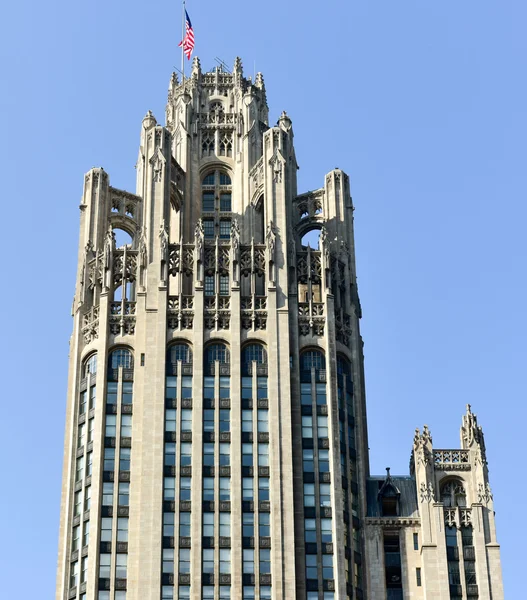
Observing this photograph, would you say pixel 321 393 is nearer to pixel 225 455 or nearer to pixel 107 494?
pixel 225 455

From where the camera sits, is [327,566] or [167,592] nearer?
[167,592]

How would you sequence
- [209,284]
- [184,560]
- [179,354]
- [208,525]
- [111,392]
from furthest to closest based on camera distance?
1. [209,284]
2. [179,354]
3. [111,392]
4. [208,525]
5. [184,560]

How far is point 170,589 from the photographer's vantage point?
110375 millimetres

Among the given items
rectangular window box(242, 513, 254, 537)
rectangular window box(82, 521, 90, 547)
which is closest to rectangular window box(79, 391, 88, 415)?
rectangular window box(82, 521, 90, 547)

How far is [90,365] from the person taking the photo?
122562mm

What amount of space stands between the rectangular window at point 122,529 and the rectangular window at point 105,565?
62.2 inches

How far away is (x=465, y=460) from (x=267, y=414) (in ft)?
55.4

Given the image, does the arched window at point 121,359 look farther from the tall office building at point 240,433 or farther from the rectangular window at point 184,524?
the rectangular window at point 184,524

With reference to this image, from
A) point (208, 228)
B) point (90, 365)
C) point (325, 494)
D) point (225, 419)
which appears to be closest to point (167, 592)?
point (325, 494)

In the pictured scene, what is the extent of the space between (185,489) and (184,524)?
298 cm

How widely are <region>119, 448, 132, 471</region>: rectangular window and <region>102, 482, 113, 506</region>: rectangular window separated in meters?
1.64

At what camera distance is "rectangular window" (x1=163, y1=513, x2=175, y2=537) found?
11262 centimetres

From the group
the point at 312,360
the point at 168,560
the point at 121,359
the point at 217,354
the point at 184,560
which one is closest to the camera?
the point at 168,560

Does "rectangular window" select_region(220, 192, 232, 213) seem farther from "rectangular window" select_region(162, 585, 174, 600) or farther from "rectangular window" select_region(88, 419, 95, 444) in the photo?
"rectangular window" select_region(162, 585, 174, 600)
